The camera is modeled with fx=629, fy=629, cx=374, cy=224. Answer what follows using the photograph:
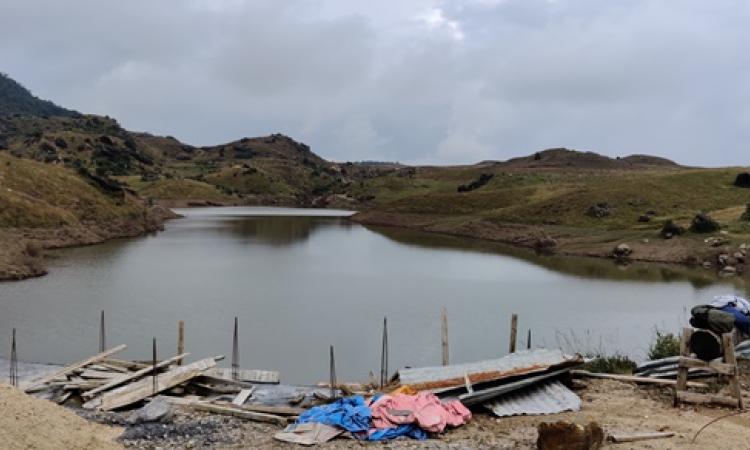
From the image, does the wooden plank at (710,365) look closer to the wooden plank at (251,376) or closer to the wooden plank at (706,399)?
the wooden plank at (706,399)

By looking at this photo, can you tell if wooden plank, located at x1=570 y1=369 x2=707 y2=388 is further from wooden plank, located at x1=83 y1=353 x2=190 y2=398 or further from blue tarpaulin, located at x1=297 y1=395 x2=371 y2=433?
wooden plank, located at x1=83 y1=353 x2=190 y2=398

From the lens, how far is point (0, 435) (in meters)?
10.4

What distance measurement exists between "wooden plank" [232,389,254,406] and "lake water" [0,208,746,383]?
4.21m

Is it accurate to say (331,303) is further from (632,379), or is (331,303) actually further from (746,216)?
(746,216)

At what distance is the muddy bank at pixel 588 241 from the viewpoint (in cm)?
5353

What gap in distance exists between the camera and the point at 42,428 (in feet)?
36.6

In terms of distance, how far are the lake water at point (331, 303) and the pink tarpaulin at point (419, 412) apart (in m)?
7.34

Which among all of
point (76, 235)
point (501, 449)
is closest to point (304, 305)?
point (501, 449)

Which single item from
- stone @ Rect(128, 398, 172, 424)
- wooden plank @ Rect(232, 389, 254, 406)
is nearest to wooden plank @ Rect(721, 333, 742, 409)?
wooden plank @ Rect(232, 389, 254, 406)

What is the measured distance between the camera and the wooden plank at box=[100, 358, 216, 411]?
14913 millimetres

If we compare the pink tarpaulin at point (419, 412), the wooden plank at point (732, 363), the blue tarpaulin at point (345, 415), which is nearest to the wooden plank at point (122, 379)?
the blue tarpaulin at point (345, 415)

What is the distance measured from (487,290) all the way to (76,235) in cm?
4175

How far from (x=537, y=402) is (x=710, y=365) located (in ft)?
Result: 12.3

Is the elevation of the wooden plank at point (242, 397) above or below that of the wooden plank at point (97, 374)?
below
